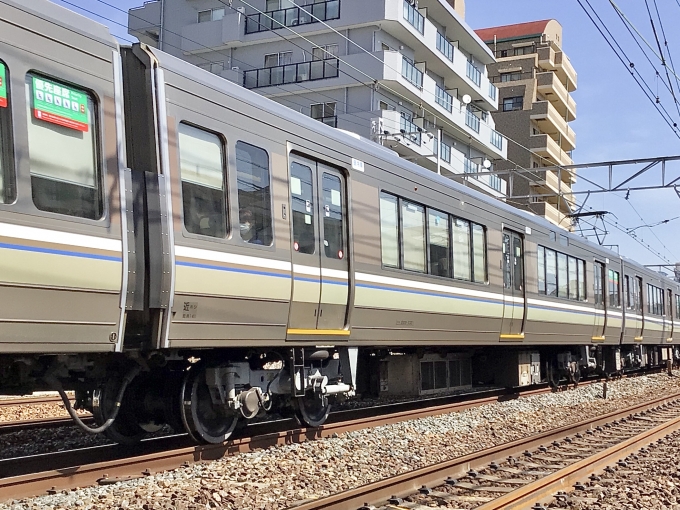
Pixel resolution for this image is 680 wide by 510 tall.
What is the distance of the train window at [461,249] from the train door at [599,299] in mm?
7625

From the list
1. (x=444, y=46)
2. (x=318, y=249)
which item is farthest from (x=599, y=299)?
(x=444, y=46)

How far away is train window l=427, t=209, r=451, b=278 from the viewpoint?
1071 cm

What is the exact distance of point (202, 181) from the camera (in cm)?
680

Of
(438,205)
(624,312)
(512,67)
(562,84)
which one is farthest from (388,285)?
(562,84)

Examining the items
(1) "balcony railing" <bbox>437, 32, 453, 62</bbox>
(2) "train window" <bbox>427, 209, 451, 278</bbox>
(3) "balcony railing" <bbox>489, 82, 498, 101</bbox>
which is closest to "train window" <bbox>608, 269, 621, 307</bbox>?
(2) "train window" <bbox>427, 209, 451, 278</bbox>

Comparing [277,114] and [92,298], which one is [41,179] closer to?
[92,298]

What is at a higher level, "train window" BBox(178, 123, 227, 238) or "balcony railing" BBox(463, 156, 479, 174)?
"balcony railing" BBox(463, 156, 479, 174)

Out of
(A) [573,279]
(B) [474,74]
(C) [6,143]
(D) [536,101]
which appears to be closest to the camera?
(C) [6,143]

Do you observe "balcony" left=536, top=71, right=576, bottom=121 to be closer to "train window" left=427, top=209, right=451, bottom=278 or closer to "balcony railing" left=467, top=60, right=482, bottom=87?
"balcony railing" left=467, top=60, right=482, bottom=87

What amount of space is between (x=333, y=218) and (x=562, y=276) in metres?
8.94

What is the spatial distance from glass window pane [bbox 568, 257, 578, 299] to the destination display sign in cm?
1283

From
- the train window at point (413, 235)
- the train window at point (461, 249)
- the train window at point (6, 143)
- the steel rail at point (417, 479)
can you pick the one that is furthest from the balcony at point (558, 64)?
the train window at point (6, 143)

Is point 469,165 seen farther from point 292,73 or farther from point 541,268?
point 541,268

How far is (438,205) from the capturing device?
1097cm
